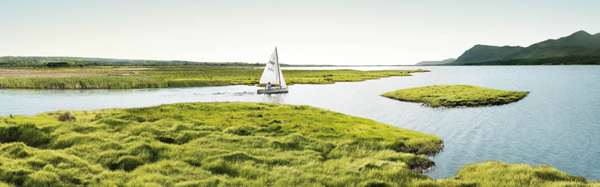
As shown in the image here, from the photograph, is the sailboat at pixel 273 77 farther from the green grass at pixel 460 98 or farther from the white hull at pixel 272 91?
the green grass at pixel 460 98

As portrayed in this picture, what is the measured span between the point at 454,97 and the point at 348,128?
34194 mm

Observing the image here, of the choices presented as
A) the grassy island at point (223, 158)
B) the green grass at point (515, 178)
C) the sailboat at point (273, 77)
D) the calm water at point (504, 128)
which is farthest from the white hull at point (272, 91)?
the green grass at point (515, 178)

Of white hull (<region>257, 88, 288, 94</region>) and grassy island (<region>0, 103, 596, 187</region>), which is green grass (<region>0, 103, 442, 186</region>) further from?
white hull (<region>257, 88, 288, 94</region>)

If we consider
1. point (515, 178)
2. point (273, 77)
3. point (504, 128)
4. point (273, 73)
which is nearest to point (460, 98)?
point (504, 128)

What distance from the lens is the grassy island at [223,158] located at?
12.8m

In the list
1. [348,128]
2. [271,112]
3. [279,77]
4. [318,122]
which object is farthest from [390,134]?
[279,77]

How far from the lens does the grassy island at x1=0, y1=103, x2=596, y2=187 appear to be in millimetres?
12836

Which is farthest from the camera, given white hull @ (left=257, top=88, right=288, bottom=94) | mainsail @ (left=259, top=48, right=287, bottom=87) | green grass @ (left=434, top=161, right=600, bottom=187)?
white hull @ (left=257, top=88, right=288, bottom=94)

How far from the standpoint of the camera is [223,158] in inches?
608

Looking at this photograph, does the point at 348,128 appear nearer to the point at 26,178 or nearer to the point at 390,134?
the point at 390,134

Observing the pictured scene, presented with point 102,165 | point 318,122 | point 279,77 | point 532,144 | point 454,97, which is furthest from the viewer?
point 279,77

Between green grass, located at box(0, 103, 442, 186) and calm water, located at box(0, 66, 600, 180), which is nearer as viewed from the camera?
green grass, located at box(0, 103, 442, 186)

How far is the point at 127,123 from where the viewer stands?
75.4ft

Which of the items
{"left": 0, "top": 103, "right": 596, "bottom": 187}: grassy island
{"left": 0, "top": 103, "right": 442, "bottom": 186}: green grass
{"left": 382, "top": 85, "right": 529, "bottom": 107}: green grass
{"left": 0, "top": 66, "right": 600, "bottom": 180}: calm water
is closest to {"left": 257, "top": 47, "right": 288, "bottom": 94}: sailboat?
{"left": 0, "top": 66, "right": 600, "bottom": 180}: calm water
